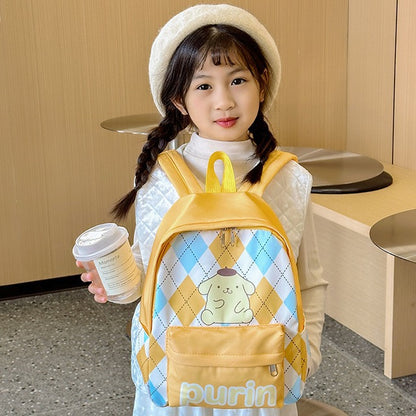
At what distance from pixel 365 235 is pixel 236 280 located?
4.45ft

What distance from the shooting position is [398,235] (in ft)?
7.17

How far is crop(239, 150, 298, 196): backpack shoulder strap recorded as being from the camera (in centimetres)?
142

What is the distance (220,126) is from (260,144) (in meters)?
0.11

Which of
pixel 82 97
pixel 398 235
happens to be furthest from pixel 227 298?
pixel 82 97

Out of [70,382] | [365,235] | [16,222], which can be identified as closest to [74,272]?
[16,222]

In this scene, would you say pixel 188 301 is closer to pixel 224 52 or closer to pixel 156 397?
pixel 156 397

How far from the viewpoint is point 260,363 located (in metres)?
1.33

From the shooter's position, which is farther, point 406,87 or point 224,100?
point 406,87

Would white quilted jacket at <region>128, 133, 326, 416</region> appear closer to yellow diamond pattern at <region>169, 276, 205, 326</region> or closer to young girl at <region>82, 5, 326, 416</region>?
young girl at <region>82, 5, 326, 416</region>

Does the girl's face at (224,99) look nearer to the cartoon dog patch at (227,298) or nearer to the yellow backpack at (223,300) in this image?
the yellow backpack at (223,300)

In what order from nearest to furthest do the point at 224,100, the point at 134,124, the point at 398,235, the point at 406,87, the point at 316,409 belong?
the point at 224,100, the point at 398,235, the point at 316,409, the point at 134,124, the point at 406,87

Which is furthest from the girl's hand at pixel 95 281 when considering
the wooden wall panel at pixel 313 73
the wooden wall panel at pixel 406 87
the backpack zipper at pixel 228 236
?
the wooden wall panel at pixel 313 73

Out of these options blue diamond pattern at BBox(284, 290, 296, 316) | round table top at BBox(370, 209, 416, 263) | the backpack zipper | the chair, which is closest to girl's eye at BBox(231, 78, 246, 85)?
the backpack zipper

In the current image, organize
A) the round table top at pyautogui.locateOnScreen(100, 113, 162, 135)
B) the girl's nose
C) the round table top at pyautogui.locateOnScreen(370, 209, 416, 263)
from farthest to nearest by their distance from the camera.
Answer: the round table top at pyautogui.locateOnScreen(100, 113, 162, 135)
the round table top at pyautogui.locateOnScreen(370, 209, 416, 263)
the girl's nose
